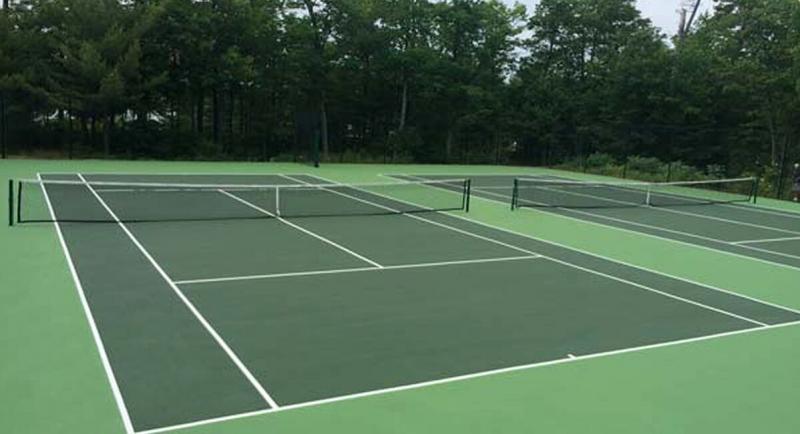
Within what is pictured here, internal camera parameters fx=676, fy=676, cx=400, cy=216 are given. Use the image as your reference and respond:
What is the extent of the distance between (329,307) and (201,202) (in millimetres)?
8150

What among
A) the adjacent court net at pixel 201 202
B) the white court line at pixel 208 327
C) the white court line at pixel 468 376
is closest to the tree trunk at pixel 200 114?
the adjacent court net at pixel 201 202

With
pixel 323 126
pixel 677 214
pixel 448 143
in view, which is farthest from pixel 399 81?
pixel 677 214

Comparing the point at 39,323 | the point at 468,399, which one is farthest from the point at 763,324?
Result: the point at 39,323

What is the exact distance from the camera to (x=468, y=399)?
4594mm

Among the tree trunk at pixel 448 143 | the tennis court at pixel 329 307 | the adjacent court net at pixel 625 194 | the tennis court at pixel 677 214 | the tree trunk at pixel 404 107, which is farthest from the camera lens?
the tree trunk at pixel 448 143

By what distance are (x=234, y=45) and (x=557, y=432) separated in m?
23.7

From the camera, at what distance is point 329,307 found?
6.77 meters

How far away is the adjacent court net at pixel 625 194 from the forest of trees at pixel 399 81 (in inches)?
129

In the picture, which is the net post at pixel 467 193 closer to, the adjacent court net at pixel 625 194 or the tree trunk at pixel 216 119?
the adjacent court net at pixel 625 194

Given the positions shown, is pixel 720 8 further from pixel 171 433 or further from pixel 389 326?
pixel 171 433

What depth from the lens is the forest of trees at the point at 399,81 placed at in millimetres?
22906

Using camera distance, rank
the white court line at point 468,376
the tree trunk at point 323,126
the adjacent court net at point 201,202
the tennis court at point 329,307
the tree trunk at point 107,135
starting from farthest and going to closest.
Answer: the tree trunk at point 323,126 → the tree trunk at point 107,135 → the adjacent court net at point 201,202 → the tennis court at point 329,307 → the white court line at point 468,376

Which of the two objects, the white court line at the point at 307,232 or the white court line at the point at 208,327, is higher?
the white court line at the point at 307,232

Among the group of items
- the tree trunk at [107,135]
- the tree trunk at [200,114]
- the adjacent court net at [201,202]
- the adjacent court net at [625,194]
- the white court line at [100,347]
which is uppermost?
the tree trunk at [200,114]
